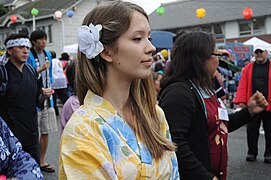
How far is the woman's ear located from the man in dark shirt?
8.58 ft

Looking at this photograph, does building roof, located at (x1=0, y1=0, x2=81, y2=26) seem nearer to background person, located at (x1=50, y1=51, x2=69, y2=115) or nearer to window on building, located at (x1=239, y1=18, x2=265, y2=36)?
window on building, located at (x1=239, y1=18, x2=265, y2=36)

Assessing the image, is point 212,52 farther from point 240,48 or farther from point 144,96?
point 240,48

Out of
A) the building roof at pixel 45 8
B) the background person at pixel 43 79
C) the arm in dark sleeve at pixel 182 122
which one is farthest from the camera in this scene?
the building roof at pixel 45 8

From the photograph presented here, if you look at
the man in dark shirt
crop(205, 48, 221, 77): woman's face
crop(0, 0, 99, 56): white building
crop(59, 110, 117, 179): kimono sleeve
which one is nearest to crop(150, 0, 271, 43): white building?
crop(0, 0, 99, 56): white building

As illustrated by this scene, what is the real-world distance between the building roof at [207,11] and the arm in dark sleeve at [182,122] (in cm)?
2613

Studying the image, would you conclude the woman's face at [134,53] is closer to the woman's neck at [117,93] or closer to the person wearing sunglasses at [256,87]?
the woman's neck at [117,93]

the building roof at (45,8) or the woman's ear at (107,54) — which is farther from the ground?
the building roof at (45,8)

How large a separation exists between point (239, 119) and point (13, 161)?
1.62m

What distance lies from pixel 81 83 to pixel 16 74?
8.61 feet

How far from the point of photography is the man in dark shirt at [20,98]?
415 cm

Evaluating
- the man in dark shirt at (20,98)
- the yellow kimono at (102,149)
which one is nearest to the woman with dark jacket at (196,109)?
the yellow kimono at (102,149)

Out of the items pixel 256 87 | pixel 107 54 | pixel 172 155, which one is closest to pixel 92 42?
pixel 107 54

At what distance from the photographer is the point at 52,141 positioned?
7.97 metres

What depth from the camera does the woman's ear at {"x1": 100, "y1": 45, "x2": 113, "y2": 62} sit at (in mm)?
1735
